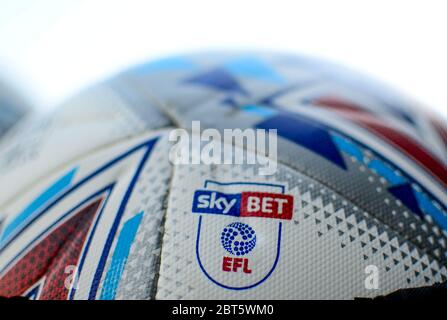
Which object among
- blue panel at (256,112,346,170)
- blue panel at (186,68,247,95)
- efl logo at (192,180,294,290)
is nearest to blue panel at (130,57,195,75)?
blue panel at (186,68,247,95)

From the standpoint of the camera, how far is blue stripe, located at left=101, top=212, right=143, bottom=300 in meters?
0.76

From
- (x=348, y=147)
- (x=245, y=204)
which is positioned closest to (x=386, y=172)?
(x=348, y=147)

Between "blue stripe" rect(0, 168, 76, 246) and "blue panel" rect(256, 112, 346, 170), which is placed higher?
"blue panel" rect(256, 112, 346, 170)

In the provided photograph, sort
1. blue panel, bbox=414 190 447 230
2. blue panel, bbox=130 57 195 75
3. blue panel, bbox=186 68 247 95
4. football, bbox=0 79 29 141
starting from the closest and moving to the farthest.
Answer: blue panel, bbox=414 190 447 230, blue panel, bbox=186 68 247 95, blue panel, bbox=130 57 195 75, football, bbox=0 79 29 141

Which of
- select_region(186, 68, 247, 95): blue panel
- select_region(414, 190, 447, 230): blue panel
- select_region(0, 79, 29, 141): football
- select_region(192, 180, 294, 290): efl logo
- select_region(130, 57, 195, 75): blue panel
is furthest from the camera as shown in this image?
select_region(0, 79, 29, 141): football

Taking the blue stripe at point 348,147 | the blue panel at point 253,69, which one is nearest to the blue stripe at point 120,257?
the blue stripe at point 348,147

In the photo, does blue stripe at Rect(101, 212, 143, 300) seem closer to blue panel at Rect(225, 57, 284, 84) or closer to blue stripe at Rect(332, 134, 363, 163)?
blue stripe at Rect(332, 134, 363, 163)

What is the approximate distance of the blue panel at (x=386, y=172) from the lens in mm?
901

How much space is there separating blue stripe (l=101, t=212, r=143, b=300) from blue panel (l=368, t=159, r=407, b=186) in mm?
390

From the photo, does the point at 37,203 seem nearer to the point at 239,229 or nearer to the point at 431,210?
the point at 239,229

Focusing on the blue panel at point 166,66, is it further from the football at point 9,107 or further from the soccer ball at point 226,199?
the football at point 9,107

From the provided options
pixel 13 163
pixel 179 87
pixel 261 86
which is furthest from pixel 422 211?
pixel 13 163
